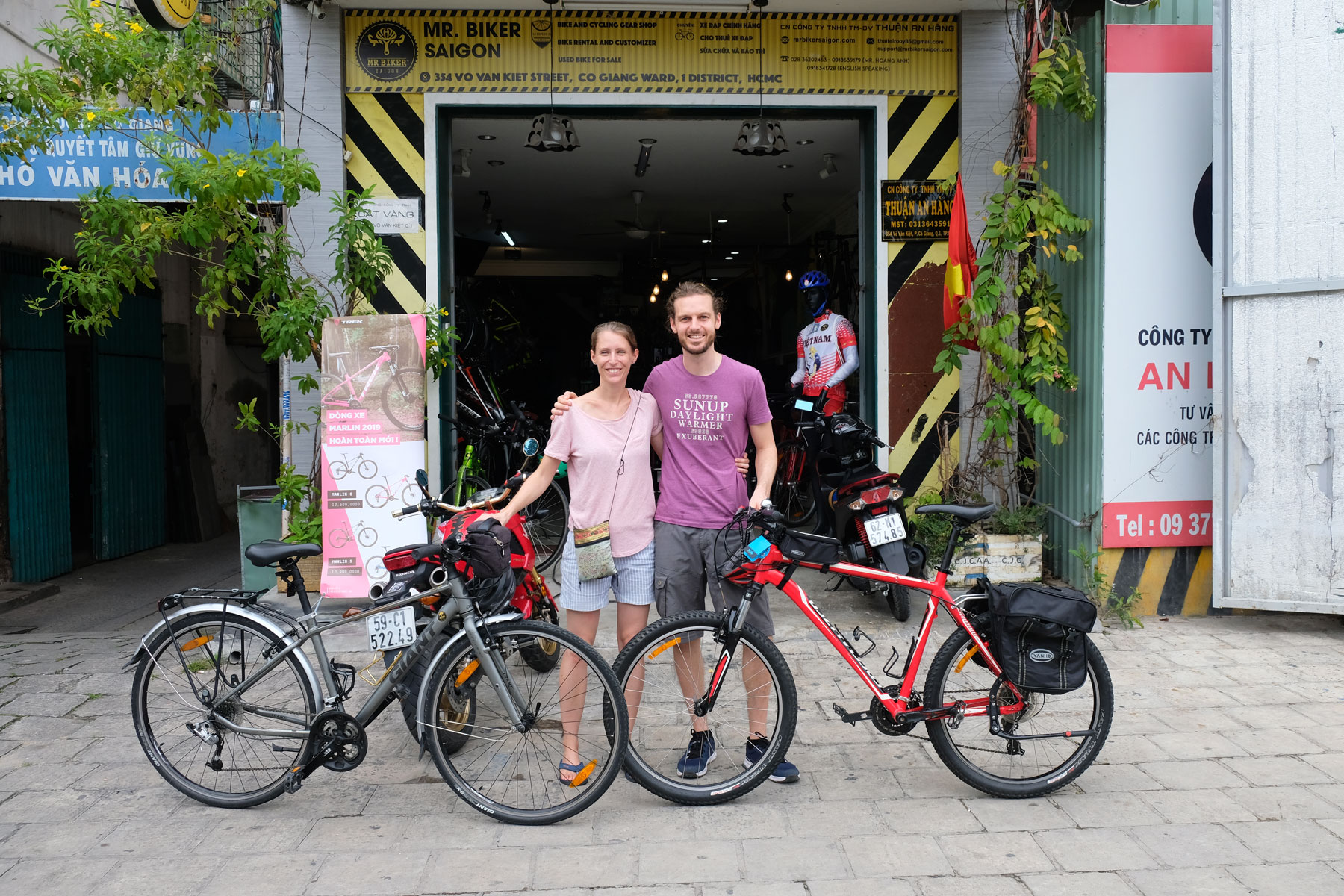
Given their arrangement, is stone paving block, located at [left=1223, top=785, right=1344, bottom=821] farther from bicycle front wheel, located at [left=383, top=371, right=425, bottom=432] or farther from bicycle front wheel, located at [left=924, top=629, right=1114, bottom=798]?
bicycle front wheel, located at [left=383, top=371, right=425, bottom=432]

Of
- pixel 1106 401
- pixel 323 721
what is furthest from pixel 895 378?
pixel 323 721

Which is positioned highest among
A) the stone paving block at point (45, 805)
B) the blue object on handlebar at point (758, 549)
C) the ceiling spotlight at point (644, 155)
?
the ceiling spotlight at point (644, 155)

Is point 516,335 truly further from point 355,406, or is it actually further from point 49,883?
point 49,883

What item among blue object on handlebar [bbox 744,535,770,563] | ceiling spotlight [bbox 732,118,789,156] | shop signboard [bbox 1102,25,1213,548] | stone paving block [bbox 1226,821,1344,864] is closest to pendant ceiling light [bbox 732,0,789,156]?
ceiling spotlight [bbox 732,118,789,156]

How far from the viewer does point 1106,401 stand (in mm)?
5777

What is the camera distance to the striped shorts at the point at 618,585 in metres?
3.74

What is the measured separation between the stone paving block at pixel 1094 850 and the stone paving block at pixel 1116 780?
0.37m

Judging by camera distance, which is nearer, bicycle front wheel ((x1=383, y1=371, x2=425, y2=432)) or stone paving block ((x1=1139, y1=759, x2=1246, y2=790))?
stone paving block ((x1=1139, y1=759, x2=1246, y2=790))

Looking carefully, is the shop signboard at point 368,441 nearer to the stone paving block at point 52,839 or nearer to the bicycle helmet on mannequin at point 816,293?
the stone paving block at point 52,839

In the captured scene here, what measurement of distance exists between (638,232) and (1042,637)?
1010 centimetres

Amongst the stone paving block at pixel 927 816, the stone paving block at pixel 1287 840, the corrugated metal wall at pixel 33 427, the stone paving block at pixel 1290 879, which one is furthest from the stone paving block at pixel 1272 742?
the corrugated metal wall at pixel 33 427

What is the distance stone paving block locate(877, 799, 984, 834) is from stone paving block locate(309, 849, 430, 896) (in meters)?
1.52

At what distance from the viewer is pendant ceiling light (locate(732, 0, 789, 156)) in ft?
21.8

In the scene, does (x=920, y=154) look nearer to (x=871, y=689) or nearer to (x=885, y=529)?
(x=885, y=529)
